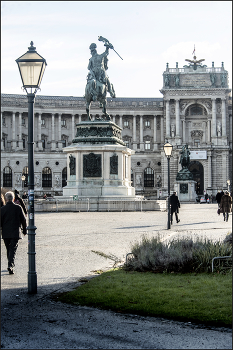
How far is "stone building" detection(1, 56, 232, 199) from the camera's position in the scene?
3681 inches

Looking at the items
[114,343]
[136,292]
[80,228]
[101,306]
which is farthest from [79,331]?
[80,228]

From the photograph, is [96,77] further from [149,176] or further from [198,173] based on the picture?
[149,176]

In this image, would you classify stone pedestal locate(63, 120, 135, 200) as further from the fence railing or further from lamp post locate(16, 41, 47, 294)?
lamp post locate(16, 41, 47, 294)

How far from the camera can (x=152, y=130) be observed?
100m

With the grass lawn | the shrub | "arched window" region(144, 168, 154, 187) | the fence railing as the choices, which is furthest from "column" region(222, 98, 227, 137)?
the grass lawn

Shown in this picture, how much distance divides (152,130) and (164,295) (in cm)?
9233

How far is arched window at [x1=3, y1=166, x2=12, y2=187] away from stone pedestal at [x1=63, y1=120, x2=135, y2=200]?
59.2 meters

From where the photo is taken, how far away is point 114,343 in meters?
6.54

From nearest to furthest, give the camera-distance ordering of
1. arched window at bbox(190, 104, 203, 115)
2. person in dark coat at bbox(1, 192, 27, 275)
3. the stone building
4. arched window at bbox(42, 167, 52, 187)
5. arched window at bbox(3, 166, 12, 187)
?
person in dark coat at bbox(1, 192, 27, 275) → the stone building → arched window at bbox(3, 166, 12, 187) → arched window at bbox(42, 167, 52, 187) → arched window at bbox(190, 104, 203, 115)

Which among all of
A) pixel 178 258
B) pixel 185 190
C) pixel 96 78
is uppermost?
pixel 96 78

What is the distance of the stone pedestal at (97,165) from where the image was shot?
1423 inches

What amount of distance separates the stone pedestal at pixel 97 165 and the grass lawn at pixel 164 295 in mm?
25392

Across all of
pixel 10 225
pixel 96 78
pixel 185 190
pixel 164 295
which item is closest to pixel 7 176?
pixel 185 190

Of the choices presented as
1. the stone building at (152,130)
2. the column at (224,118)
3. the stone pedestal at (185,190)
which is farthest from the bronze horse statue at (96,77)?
the column at (224,118)
